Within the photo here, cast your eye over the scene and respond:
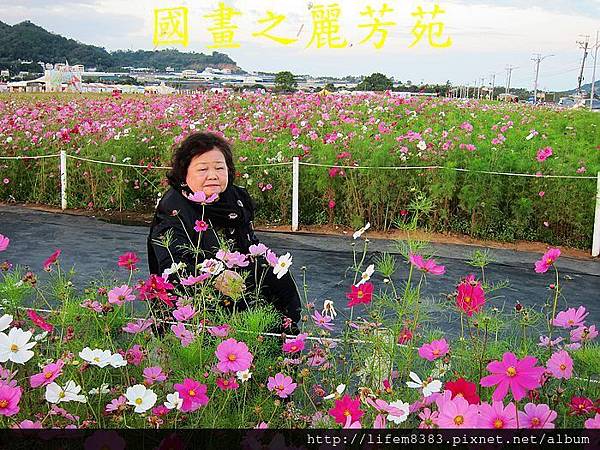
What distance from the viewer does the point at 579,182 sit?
7484 millimetres

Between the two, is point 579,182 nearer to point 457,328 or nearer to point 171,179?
point 457,328

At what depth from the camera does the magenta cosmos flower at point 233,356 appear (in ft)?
5.00

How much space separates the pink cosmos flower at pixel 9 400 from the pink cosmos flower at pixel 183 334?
18.3 inches

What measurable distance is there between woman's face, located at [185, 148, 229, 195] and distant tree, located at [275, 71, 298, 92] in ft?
45.9

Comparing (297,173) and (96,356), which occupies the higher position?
(96,356)

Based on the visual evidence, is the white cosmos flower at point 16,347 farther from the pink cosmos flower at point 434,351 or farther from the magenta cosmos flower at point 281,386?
the pink cosmos flower at point 434,351

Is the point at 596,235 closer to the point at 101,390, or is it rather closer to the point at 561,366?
the point at 561,366

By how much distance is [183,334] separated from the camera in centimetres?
181

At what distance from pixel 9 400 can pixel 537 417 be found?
2.98 ft

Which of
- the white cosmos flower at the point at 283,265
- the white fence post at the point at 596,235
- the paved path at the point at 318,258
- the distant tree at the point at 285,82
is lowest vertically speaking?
the paved path at the point at 318,258

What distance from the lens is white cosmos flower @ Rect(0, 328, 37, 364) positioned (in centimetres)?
148

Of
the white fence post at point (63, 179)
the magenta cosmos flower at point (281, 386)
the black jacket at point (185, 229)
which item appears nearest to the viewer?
the magenta cosmos flower at point (281, 386)

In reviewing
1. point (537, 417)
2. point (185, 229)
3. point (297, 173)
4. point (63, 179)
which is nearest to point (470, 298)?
point (537, 417)

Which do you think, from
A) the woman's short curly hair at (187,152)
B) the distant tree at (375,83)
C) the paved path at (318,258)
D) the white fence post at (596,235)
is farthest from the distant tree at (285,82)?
the woman's short curly hair at (187,152)
